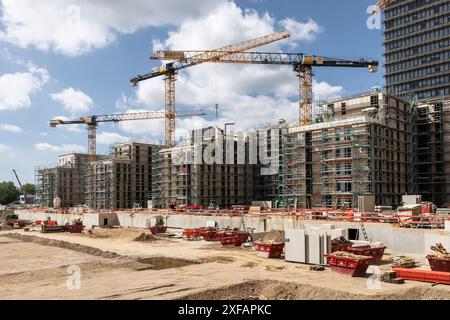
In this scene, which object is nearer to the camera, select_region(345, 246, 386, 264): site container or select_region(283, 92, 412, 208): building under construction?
select_region(345, 246, 386, 264): site container

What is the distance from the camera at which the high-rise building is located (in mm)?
101125

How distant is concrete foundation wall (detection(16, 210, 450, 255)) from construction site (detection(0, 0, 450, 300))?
12 cm

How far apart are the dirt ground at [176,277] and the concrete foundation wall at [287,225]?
6149 mm

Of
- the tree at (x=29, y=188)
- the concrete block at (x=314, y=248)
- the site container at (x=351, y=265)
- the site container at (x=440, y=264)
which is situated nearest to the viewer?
the site container at (x=440, y=264)

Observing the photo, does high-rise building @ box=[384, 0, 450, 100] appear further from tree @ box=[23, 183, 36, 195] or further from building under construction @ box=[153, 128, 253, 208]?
tree @ box=[23, 183, 36, 195]

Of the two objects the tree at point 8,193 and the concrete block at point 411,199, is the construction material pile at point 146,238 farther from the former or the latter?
the tree at point 8,193

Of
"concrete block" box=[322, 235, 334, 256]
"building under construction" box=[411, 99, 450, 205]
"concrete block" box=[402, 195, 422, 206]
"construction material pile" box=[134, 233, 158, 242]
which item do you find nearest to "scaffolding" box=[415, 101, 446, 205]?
"building under construction" box=[411, 99, 450, 205]

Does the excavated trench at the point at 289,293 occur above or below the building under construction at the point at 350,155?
below

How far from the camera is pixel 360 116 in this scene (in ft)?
179

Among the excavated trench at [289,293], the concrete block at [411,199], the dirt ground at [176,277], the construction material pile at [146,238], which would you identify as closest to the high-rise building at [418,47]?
the concrete block at [411,199]

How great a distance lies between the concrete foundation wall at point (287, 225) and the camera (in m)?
29.9
